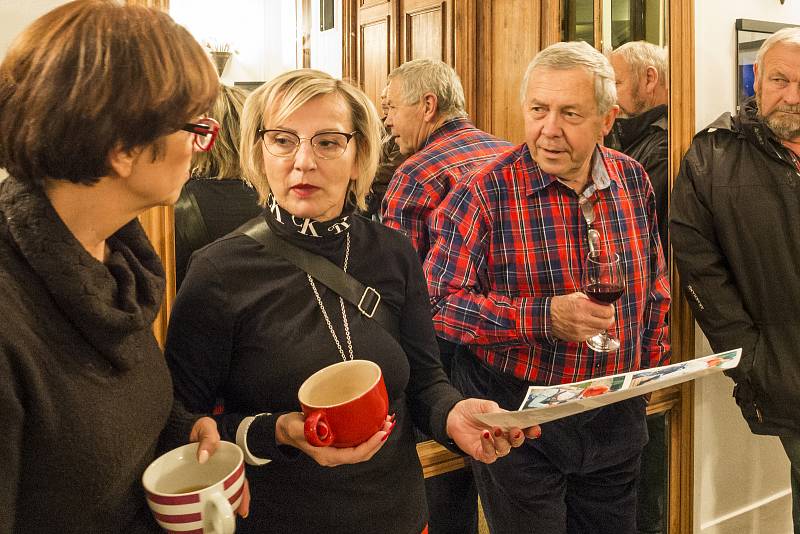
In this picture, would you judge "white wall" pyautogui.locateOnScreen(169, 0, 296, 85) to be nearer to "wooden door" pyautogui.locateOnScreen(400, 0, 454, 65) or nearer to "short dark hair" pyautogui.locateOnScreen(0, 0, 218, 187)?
"wooden door" pyautogui.locateOnScreen(400, 0, 454, 65)

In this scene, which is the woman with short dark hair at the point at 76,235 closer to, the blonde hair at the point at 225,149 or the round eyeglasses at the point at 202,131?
the round eyeglasses at the point at 202,131

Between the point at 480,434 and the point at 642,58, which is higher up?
the point at 642,58

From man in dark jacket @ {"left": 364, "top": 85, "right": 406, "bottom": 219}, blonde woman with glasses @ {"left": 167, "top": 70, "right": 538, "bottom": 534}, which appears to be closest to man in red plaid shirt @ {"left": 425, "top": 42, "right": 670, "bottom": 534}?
man in dark jacket @ {"left": 364, "top": 85, "right": 406, "bottom": 219}

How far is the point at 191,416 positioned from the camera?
109 cm

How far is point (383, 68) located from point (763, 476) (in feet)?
6.96

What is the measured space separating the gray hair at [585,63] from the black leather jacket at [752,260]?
59 cm

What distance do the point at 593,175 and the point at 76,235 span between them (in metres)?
1.39

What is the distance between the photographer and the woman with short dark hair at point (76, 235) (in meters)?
0.78

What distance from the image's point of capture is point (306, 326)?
4.13ft

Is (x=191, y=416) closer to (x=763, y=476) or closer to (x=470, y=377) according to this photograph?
(x=470, y=377)

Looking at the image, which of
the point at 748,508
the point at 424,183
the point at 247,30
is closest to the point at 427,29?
the point at 424,183

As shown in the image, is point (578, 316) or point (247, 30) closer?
point (578, 316)

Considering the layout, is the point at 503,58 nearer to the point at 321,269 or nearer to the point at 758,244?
the point at 758,244

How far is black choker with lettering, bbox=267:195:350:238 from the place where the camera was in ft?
4.27
